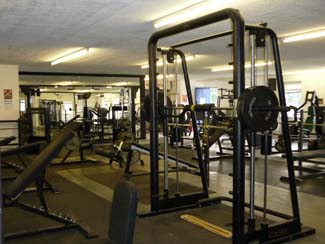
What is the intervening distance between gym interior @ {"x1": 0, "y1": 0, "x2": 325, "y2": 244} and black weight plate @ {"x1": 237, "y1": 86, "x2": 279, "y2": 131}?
0.03ft

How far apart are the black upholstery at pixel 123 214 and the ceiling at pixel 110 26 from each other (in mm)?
2572

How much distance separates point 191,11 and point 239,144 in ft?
7.32

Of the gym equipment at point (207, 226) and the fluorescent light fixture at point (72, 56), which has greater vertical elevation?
the fluorescent light fixture at point (72, 56)

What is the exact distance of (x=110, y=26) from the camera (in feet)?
16.7

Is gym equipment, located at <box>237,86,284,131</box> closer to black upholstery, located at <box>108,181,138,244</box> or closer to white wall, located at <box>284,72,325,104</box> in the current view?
black upholstery, located at <box>108,181,138,244</box>

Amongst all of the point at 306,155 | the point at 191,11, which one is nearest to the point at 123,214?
the point at 191,11

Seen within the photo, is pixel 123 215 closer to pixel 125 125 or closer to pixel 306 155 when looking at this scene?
pixel 306 155

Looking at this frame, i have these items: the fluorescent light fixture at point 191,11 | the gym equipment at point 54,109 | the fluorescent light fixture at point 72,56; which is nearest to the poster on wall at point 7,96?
the fluorescent light fixture at point 72,56

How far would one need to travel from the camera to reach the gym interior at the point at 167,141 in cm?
281

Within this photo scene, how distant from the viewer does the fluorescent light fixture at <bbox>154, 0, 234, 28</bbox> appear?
403 cm

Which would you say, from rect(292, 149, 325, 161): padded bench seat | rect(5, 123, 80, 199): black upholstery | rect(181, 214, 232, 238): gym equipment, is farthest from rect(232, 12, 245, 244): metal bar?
rect(292, 149, 325, 161): padded bench seat

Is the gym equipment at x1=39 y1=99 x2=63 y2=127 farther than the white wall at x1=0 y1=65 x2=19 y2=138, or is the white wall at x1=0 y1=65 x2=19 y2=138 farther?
the gym equipment at x1=39 y1=99 x2=63 y2=127

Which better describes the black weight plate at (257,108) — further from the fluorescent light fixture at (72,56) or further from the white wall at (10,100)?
the white wall at (10,100)

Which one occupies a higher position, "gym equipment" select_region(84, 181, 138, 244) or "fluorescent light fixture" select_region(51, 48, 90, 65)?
"fluorescent light fixture" select_region(51, 48, 90, 65)
